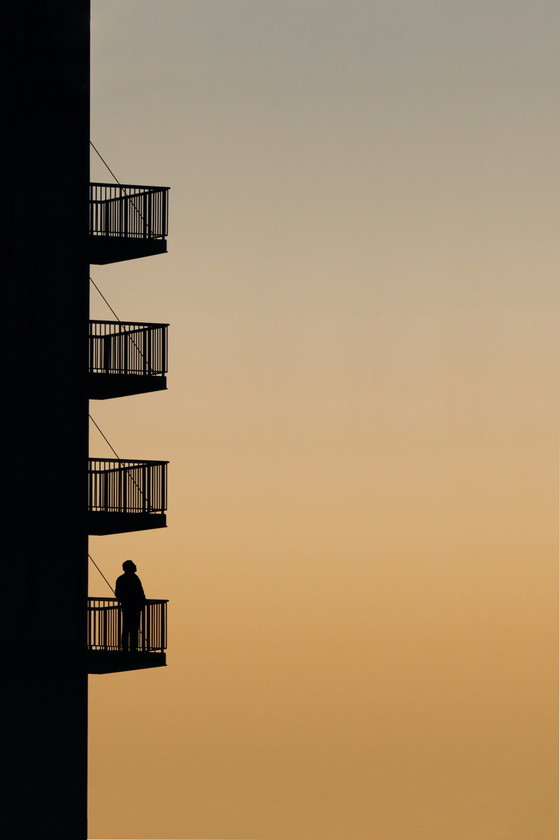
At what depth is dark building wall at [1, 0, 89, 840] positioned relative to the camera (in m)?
39.8

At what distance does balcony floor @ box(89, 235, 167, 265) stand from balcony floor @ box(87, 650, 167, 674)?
26.9ft

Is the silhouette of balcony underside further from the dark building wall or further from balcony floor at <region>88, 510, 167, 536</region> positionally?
balcony floor at <region>88, 510, 167, 536</region>

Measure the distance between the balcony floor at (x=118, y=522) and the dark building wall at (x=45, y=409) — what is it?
93 cm

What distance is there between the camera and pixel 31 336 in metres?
40.7

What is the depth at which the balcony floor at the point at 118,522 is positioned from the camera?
1725 inches

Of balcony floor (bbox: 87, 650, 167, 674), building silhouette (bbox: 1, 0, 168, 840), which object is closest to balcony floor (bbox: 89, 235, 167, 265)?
building silhouette (bbox: 1, 0, 168, 840)

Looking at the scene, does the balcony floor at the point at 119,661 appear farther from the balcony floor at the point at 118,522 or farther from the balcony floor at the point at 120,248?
the balcony floor at the point at 120,248

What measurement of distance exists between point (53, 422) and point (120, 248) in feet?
16.8

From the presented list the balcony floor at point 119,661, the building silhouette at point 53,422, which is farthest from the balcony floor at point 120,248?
the balcony floor at point 119,661

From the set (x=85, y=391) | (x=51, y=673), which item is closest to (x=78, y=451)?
(x=85, y=391)

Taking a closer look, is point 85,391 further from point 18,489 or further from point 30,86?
point 30,86

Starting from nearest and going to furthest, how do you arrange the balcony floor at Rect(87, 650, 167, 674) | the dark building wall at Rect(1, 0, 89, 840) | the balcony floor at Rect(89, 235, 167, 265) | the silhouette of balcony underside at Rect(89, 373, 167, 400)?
the dark building wall at Rect(1, 0, 89, 840), the balcony floor at Rect(87, 650, 167, 674), the silhouette of balcony underside at Rect(89, 373, 167, 400), the balcony floor at Rect(89, 235, 167, 265)

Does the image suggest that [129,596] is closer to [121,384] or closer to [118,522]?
[118,522]

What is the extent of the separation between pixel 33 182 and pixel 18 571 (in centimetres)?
735
